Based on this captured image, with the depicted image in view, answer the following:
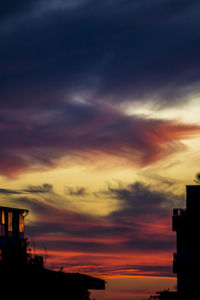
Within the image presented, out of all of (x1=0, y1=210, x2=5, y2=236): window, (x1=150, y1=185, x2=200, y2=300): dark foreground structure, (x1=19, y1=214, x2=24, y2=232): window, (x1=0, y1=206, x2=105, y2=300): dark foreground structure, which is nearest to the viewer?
(x1=0, y1=206, x2=105, y2=300): dark foreground structure

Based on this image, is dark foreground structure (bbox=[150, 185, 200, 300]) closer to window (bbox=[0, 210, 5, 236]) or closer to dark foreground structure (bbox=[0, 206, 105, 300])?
window (bbox=[0, 210, 5, 236])

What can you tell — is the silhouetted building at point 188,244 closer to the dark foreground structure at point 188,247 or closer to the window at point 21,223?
the dark foreground structure at point 188,247

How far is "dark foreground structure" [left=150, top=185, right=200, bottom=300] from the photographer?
52.8 m

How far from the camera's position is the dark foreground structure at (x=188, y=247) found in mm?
52750

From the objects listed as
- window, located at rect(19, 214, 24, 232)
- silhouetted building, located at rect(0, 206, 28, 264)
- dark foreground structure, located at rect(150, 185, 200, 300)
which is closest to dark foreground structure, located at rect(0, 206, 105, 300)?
dark foreground structure, located at rect(150, 185, 200, 300)

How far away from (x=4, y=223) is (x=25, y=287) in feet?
124

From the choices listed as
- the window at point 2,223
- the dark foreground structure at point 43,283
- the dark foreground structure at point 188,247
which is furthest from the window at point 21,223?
the dark foreground structure at point 43,283

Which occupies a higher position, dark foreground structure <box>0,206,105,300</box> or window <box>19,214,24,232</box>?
window <box>19,214,24,232</box>

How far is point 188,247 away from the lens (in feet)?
178

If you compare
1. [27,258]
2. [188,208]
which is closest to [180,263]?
[188,208]

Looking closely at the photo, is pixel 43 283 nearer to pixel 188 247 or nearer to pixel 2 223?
pixel 188 247

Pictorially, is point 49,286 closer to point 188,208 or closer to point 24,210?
point 188,208

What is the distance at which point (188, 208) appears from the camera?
180ft

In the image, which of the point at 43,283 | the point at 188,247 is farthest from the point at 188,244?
the point at 43,283
